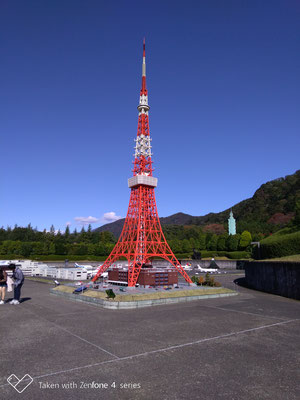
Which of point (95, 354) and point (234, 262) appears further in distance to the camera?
point (234, 262)

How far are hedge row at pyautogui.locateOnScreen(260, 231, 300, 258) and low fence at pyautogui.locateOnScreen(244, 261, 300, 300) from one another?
7.22 feet

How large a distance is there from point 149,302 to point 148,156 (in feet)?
57.4

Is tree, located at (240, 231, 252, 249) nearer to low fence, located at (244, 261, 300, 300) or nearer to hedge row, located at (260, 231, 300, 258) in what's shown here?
hedge row, located at (260, 231, 300, 258)

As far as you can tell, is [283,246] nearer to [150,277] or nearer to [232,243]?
[150,277]

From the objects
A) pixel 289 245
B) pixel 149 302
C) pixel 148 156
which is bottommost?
pixel 149 302

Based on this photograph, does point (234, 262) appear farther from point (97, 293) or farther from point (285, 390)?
point (285, 390)

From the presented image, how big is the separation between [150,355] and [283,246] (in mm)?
22827

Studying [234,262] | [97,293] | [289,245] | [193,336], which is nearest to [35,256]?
[234,262]

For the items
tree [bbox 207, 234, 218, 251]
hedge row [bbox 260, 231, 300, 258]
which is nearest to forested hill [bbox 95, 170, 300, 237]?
tree [bbox 207, 234, 218, 251]

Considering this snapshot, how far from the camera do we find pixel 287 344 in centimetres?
1020

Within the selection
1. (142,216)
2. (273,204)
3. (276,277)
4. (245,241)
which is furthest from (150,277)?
(273,204)

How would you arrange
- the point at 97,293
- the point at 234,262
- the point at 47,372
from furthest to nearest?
the point at 234,262 < the point at 97,293 < the point at 47,372

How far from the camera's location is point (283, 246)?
89.9ft

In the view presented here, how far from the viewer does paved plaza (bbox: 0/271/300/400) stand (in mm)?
6555
